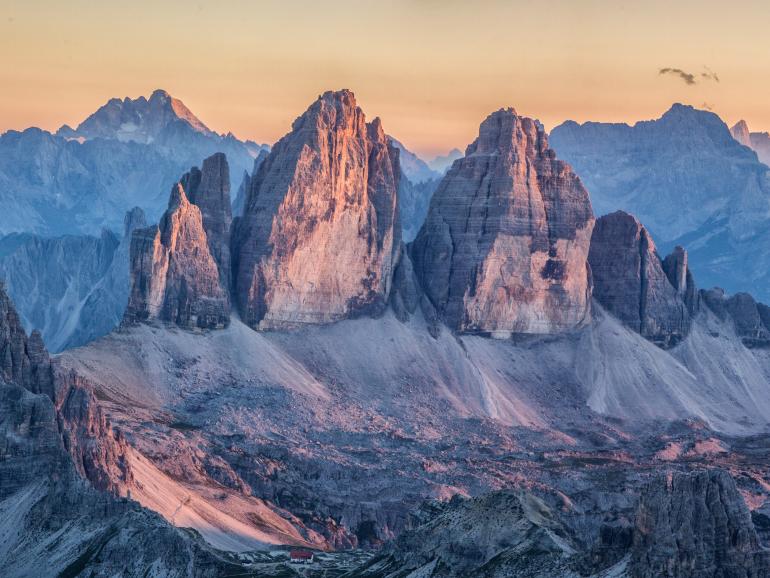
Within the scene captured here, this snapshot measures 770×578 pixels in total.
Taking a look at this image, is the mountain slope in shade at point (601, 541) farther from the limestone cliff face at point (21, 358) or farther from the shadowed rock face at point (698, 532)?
the limestone cliff face at point (21, 358)

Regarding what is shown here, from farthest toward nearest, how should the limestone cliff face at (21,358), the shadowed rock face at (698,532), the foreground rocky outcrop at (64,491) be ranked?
the limestone cliff face at (21,358) → the foreground rocky outcrop at (64,491) → the shadowed rock face at (698,532)

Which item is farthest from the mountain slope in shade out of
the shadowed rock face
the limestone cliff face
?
the limestone cliff face

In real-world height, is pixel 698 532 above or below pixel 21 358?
below

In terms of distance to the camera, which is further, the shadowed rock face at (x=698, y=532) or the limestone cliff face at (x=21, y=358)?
the limestone cliff face at (x=21, y=358)

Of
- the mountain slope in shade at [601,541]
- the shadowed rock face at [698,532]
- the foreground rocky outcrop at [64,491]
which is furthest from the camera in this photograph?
the foreground rocky outcrop at [64,491]

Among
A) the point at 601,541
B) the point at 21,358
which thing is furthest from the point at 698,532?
the point at 21,358

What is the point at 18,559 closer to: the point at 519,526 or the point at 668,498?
the point at 519,526

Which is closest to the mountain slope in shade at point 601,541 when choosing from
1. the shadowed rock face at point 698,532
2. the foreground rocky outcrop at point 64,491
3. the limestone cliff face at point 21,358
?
the shadowed rock face at point 698,532

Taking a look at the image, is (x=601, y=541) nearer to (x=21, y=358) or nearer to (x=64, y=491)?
(x=64, y=491)

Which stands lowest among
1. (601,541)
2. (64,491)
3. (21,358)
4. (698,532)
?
(64,491)
